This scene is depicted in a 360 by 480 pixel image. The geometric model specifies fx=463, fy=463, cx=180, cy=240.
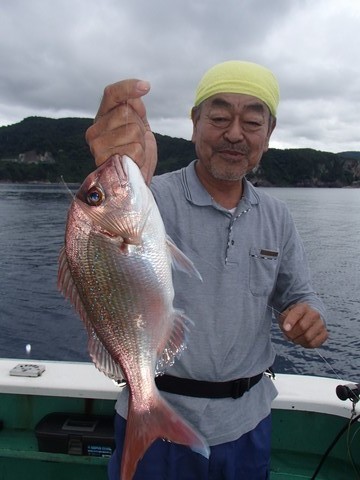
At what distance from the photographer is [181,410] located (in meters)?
2.37

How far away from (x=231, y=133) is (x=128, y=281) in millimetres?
1097

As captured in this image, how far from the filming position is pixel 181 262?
198 centimetres

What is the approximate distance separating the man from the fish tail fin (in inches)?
14.4

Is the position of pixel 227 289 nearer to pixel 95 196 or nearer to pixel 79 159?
pixel 95 196

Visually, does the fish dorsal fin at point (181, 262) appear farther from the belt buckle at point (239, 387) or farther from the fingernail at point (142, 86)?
the belt buckle at point (239, 387)

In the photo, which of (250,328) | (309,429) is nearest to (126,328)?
(250,328)

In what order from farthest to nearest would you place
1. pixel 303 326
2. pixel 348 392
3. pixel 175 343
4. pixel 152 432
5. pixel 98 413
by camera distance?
pixel 98 413 → pixel 348 392 → pixel 303 326 → pixel 175 343 → pixel 152 432


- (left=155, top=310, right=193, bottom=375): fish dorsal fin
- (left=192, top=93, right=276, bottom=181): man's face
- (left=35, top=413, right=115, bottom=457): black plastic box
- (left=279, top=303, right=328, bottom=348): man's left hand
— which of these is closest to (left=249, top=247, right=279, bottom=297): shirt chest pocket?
(left=279, top=303, right=328, bottom=348): man's left hand

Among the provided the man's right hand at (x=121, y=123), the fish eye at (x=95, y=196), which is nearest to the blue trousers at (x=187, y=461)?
the fish eye at (x=95, y=196)

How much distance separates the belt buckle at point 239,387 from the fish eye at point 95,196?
122cm

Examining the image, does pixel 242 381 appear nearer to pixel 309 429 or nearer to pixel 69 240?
pixel 69 240

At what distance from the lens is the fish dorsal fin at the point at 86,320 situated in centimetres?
198

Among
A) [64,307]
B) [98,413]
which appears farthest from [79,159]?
[98,413]

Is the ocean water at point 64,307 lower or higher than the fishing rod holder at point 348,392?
lower
